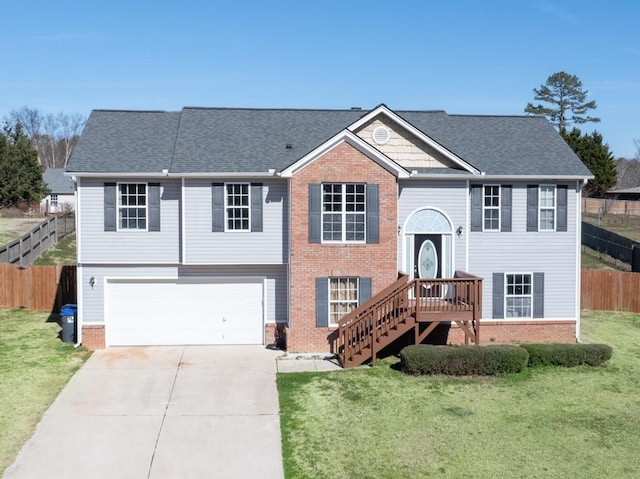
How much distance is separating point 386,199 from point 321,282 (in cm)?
326

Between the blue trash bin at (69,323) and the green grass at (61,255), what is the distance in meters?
12.1

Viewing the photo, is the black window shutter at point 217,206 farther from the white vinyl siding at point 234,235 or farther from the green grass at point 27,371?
the green grass at point 27,371

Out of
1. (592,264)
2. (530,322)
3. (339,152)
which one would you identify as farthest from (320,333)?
(592,264)

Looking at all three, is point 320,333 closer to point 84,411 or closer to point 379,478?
point 84,411

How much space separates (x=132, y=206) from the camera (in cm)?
2080

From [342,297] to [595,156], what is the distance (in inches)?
1825

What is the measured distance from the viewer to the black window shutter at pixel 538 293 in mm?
22125

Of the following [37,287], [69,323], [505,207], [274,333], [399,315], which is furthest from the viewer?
[37,287]

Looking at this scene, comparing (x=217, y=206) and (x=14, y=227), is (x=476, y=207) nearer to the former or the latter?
(x=217, y=206)

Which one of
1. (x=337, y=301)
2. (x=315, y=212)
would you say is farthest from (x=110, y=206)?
(x=337, y=301)

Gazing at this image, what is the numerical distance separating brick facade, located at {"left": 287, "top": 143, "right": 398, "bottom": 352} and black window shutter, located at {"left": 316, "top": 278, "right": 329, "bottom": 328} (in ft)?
0.42

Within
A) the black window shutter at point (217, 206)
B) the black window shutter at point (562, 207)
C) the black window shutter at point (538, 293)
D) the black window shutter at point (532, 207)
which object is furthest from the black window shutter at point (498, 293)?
the black window shutter at point (217, 206)

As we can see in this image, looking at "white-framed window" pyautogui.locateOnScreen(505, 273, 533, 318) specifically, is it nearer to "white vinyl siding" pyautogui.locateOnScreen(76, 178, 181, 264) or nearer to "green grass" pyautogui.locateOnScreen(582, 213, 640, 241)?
"white vinyl siding" pyautogui.locateOnScreen(76, 178, 181, 264)

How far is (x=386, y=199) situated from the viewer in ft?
67.5
